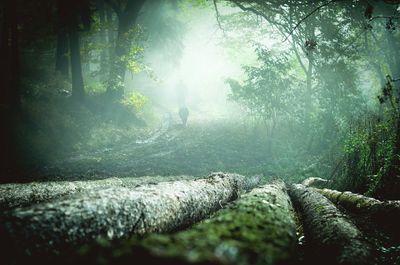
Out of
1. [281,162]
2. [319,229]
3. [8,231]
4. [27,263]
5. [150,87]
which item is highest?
[150,87]

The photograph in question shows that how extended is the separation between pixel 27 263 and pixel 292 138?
55.5ft

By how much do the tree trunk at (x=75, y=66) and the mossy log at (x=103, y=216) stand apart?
13.6m

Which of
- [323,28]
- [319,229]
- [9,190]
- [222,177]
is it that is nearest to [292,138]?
[323,28]

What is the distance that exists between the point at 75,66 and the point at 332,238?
615 inches

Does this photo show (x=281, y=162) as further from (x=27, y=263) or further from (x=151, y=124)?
(x=27, y=263)

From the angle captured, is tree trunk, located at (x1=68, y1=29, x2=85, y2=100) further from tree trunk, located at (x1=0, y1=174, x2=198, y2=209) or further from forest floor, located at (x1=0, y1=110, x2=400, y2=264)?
tree trunk, located at (x1=0, y1=174, x2=198, y2=209)

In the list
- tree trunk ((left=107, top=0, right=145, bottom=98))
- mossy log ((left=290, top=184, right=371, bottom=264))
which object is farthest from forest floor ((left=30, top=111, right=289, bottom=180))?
mossy log ((left=290, top=184, right=371, bottom=264))

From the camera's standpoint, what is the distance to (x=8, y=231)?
1920 mm

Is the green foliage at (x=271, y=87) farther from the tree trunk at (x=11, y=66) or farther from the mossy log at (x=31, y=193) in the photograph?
the mossy log at (x=31, y=193)

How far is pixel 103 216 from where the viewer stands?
97.9 inches

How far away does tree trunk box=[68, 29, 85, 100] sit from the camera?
15.4 meters

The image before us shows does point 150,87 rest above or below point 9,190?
above

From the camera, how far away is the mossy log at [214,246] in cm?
119

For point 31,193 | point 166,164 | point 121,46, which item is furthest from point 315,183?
point 121,46
